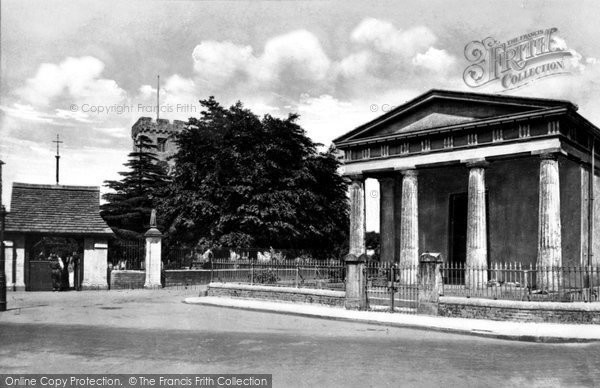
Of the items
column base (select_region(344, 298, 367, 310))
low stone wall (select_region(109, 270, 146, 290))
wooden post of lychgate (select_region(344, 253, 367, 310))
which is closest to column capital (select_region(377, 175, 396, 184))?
wooden post of lychgate (select_region(344, 253, 367, 310))

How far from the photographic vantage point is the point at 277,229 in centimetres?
3316

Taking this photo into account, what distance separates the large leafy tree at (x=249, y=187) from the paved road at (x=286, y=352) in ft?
57.8

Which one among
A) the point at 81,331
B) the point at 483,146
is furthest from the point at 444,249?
the point at 81,331

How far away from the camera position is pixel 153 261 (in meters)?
28.0

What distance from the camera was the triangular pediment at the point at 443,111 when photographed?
20500 millimetres

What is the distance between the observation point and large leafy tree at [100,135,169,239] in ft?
140

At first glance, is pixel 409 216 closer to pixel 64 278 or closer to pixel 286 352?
pixel 286 352

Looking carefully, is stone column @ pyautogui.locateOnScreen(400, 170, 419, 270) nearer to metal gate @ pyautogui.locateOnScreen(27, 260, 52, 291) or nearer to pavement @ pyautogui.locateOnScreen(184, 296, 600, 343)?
pavement @ pyautogui.locateOnScreen(184, 296, 600, 343)

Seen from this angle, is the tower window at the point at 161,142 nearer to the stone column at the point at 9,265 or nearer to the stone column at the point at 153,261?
the stone column at the point at 153,261

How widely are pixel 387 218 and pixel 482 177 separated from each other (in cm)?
676

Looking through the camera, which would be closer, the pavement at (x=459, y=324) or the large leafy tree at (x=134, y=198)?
the pavement at (x=459, y=324)

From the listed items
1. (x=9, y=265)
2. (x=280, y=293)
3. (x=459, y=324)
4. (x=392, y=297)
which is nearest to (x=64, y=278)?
(x=9, y=265)

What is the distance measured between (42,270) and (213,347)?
1874cm

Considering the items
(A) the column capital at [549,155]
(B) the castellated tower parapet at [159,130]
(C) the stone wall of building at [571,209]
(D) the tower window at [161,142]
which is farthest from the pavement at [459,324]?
(D) the tower window at [161,142]
